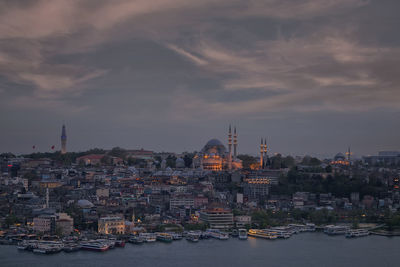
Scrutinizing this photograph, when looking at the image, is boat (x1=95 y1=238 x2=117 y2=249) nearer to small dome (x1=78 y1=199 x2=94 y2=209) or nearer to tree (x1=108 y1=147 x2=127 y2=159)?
small dome (x1=78 y1=199 x2=94 y2=209)

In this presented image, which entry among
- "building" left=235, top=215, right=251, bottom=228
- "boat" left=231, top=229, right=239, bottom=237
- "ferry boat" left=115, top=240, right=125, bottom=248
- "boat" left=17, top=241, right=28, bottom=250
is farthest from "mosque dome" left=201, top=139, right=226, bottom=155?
"boat" left=17, top=241, right=28, bottom=250

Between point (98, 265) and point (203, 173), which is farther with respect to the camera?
point (203, 173)


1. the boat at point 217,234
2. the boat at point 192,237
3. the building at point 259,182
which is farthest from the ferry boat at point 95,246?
the building at point 259,182

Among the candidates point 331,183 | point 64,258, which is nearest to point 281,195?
point 331,183

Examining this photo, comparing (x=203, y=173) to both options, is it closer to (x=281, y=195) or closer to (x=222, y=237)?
(x=281, y=195)

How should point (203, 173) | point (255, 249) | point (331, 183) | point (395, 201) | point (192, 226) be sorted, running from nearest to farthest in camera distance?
point (255, 249) → point (192, 226) → point (395, 201) → point (331, 183) → point (203, 173)

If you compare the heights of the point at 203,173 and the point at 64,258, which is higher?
the point at 203,173

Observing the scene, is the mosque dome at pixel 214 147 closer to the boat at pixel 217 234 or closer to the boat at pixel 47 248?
the boat at pixel 217 234
